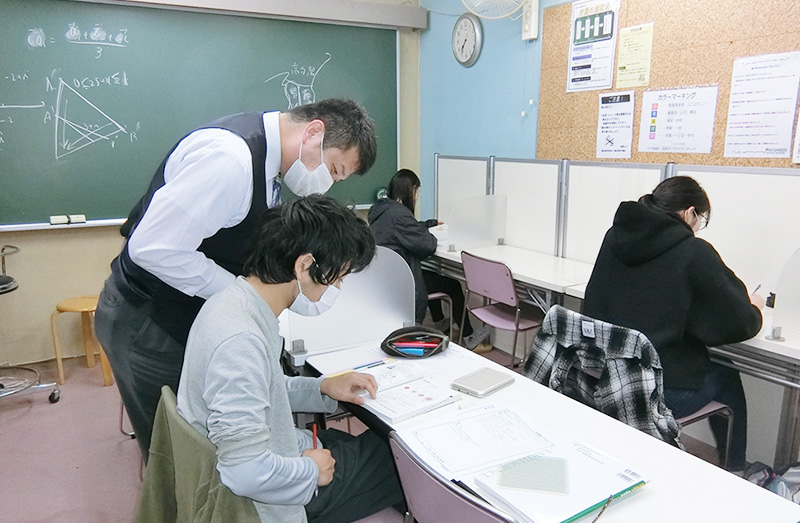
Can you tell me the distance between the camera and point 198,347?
1035 millimetres

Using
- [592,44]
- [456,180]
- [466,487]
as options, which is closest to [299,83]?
[456,180]

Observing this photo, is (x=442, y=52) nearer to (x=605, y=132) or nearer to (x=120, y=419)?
(x=605, y=132)

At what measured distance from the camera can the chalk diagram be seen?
3.74 metres

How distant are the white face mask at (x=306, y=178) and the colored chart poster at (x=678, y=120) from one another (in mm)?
1737

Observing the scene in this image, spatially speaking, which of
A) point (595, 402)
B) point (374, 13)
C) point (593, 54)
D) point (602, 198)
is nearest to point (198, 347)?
point (595, 402)

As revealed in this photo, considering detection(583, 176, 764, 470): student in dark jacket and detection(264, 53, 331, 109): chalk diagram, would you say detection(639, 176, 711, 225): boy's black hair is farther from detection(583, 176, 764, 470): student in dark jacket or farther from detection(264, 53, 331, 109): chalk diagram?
detection(264, 53, 331, 109): chalk diagram

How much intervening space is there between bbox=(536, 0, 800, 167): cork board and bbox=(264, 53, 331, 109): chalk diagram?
1.56 metres

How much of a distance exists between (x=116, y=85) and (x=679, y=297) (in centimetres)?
→ 316

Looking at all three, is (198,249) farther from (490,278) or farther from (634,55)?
(634,55)

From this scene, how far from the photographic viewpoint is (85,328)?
3338mm

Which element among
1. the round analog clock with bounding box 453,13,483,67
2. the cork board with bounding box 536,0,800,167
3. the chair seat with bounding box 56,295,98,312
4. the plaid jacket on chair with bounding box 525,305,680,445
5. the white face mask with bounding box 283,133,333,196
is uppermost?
the round analog clock with bounding box 453,13,483,67

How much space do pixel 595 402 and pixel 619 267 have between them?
45 centimetres

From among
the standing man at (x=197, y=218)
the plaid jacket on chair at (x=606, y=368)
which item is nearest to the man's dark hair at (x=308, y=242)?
the standing man at (x=197, y=218)

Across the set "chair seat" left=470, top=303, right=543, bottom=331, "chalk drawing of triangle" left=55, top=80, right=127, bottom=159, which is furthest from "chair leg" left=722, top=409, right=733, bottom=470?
"chalk drawing of triangle" left=55, top=80, right=127, bottom=159
